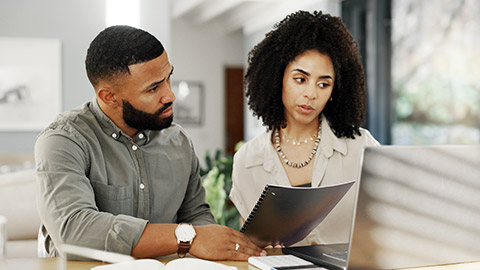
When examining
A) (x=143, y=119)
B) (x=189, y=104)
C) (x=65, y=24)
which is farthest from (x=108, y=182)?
(x=189, y=104)

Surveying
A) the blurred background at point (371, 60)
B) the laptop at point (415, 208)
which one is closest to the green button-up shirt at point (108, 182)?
the laptop at point (415, 208)

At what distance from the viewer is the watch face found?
122cm

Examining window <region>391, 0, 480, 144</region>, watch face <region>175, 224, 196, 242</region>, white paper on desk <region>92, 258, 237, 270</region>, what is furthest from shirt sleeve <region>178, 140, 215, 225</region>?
window <region>391, 0, 480, 144</region>

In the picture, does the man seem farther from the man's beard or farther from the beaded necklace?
the beaded necklace

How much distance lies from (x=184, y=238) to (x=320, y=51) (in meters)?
0.76

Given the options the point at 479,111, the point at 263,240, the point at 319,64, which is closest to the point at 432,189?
the point at 263,240

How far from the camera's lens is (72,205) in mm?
1232

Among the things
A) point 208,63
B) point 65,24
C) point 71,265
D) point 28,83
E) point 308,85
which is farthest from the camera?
point 208,63

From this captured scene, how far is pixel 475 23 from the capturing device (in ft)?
12.7

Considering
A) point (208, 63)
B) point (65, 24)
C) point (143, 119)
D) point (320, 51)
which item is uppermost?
point (208, 63)

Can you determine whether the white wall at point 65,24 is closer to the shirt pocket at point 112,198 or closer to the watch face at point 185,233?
the shirt pocket at point 112,198

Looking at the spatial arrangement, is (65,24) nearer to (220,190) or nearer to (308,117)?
(220,190)

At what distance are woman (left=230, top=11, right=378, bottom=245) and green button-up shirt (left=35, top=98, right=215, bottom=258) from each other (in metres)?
0.22

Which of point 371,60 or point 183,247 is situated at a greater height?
point 371,60
